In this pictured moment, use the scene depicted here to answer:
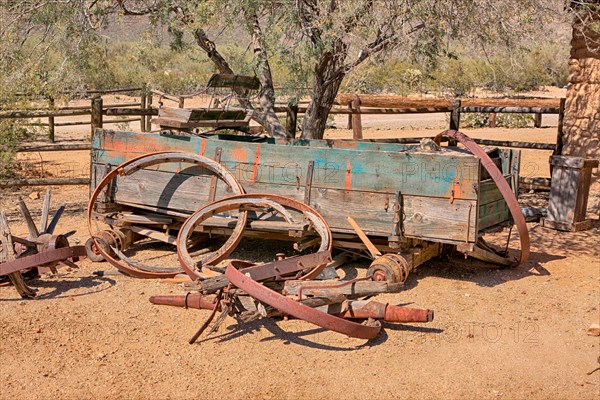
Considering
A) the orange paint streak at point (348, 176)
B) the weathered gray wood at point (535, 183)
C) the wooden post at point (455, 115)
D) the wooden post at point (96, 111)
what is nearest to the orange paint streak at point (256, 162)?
the orange paint streak at point (348, 176)

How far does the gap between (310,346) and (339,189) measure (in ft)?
5.48

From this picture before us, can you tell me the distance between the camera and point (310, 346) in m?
4.85

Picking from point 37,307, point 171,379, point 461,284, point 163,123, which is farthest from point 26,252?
point 461,284

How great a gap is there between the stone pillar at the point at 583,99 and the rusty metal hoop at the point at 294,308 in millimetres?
5200

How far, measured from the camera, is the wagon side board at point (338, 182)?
577 cm

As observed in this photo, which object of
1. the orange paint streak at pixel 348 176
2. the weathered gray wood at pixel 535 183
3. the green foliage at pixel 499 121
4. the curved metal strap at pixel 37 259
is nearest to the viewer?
the curved metal strap at pixel 37 259

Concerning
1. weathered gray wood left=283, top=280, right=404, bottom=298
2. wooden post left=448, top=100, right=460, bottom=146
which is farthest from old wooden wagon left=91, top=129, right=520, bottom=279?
wooden post left=448, top=100, right=460, bottom=146

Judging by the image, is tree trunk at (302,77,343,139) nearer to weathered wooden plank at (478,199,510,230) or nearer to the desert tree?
the desert tree

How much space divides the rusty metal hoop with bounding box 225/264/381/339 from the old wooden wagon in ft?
3.37

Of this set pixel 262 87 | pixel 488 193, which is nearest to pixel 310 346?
pixel 488 193

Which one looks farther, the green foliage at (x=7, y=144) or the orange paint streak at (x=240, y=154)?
the green foliage at (x=7, y=144)

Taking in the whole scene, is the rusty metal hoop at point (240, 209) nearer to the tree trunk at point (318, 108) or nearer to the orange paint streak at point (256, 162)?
the orange paint streak at point (256, 162)

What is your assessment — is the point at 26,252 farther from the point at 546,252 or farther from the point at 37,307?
the point at 546,252

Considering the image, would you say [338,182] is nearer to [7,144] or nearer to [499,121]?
[7,144]
